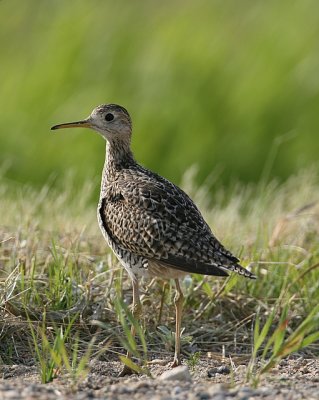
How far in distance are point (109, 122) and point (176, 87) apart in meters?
6.73

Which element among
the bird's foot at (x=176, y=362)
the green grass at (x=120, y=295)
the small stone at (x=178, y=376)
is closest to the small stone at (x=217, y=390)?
the small stone at (x=178, y=376)

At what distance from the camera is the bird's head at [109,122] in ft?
22.3

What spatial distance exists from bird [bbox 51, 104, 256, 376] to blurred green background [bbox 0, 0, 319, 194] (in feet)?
19.0

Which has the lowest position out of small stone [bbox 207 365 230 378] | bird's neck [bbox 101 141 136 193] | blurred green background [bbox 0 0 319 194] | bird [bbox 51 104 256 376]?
small stone [bbox 207 365 230 378]

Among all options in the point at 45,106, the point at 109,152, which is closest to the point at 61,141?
the point at 45,106

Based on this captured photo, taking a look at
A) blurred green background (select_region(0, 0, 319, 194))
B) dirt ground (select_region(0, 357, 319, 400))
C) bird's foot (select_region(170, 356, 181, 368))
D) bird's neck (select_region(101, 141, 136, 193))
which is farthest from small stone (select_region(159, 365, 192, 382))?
blurred green background (select_region(0, 0, 319, 194))

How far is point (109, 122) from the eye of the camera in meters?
6.84

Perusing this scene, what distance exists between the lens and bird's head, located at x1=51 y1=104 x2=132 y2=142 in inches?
268

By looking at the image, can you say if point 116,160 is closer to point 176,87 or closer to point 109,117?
point 109,117

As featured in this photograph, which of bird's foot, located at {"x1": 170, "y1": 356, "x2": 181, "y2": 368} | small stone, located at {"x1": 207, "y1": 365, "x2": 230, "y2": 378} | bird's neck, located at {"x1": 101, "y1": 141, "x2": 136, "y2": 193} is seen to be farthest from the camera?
bird's neck, located at {"x1": 101, "y1": 141, "x2": 136, "y2": 193}

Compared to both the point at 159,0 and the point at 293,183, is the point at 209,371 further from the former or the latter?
the point at 159,0

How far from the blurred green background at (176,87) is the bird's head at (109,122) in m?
5.17

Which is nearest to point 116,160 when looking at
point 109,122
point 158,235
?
point 109,122

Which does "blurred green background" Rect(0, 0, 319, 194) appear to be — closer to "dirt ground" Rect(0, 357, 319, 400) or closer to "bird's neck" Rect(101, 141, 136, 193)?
"bird's neck" Rect(101, 141, 136, 193)
